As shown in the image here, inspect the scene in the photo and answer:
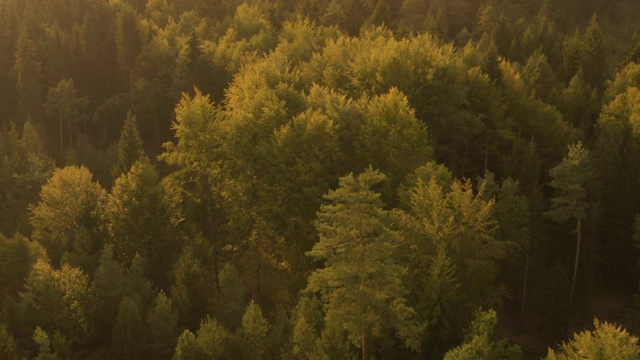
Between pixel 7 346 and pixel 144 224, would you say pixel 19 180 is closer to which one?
pixel 144 224

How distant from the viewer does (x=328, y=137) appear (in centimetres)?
4347

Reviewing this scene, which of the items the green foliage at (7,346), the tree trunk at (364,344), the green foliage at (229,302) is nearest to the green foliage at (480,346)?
the tree trunk at (364,344)

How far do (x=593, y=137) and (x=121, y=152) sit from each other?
47.5 m

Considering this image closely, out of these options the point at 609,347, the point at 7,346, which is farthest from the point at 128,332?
the point at 609,347

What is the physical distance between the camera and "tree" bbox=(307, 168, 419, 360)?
27.6 meters

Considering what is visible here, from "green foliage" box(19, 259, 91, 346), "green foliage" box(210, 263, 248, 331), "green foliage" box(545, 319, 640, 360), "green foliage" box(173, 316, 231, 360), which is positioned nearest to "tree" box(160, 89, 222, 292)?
"green foliage" box(210, 263, 248, 331)

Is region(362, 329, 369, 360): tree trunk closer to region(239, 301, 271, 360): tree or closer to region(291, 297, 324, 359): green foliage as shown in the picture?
region(291, 297, 324, 359): green foliage

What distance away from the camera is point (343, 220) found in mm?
27875

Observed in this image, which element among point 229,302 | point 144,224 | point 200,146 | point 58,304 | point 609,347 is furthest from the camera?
point 144,224

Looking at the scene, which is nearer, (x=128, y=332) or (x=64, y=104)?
(x=128, y=332)

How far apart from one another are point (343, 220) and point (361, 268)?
7.80 feet

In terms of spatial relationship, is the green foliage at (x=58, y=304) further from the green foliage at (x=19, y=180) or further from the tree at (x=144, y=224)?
the green foliage at (x=19, y=180)

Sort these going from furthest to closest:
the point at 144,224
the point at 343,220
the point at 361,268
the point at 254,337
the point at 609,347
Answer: the point at 144,224 → the point at 254,337 → the point at 343,220 → the point at 361,268 → the point at 609,347

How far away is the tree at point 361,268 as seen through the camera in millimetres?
27578
